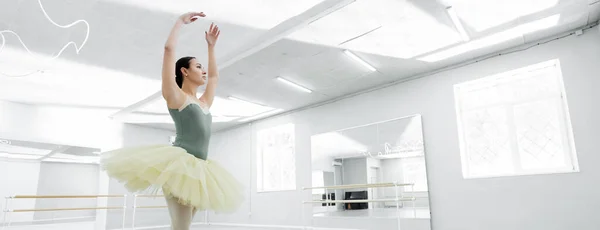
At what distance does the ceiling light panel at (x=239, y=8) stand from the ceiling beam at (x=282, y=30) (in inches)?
2.7

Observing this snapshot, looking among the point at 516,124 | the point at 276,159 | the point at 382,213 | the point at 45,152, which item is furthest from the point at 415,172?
the point at 45,152

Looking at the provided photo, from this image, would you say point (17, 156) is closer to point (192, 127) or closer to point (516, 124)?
point (192, 127)

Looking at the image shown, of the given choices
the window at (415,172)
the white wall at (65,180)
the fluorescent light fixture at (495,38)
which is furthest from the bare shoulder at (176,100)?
A: the white wall at (65,180)

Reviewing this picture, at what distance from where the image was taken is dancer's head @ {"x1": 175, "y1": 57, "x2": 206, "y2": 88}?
1344 mm

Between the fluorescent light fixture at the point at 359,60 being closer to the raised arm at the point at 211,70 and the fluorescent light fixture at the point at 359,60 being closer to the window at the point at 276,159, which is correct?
the window at the point at 276,159

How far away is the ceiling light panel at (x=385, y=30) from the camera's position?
3715 mm

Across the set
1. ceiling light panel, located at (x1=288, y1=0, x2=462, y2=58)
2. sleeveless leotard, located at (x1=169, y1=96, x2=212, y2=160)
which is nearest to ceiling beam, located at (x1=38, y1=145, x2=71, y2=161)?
Result: ceiling light panel, located at (x1=288, y1=0, x2=462, y2=58)

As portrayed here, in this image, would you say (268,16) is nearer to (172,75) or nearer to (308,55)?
(308,55)

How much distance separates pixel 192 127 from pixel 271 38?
334 cm

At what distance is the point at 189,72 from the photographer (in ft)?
4.41

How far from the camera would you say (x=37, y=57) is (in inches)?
186

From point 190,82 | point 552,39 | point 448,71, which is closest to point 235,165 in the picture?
point 448,71

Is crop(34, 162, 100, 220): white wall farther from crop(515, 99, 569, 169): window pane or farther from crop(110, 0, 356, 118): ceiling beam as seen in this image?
crop(515, 99, 569, 169): window pane

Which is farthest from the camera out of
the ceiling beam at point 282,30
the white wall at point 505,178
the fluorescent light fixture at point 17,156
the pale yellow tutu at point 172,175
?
the fluorescent light fixture at point 17,156
